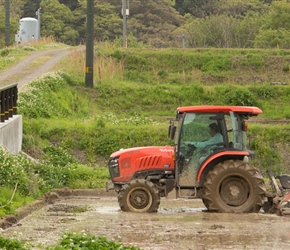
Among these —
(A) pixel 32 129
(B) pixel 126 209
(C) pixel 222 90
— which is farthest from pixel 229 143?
(C) pixel 222 90

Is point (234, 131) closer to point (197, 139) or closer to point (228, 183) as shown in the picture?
point (197, 139)

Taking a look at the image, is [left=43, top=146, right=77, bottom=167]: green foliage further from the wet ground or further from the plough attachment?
the plough attachment

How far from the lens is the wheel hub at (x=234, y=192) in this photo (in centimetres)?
1850

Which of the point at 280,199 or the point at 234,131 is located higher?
the point at 234,131

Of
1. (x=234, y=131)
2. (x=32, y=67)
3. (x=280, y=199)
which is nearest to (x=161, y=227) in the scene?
(x=280, y=199)

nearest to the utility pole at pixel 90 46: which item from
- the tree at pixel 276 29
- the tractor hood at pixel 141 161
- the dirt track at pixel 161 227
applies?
the dirt track at pixel 161 227

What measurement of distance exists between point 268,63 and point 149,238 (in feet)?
111

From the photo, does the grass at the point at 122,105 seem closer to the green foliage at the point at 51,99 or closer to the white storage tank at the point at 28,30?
the green foliage at the point at 51,99

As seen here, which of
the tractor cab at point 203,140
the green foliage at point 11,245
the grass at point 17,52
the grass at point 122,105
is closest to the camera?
the green foliage at point 11,245

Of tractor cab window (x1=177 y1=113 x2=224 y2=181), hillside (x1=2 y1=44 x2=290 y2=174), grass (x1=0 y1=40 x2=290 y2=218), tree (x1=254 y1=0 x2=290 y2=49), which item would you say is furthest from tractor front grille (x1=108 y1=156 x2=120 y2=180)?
tree (x1=254 y1=0 x2=290 y2=49)

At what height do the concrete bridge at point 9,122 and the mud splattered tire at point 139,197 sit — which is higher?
the concrete bridge at point 9,122

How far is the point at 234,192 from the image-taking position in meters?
18.6

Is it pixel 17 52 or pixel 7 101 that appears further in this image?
pixel 17 52

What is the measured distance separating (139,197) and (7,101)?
6.69 meters
